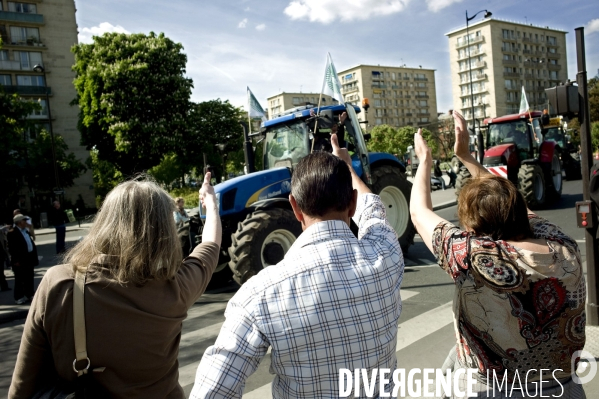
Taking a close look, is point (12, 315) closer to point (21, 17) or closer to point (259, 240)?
point (259, 240)

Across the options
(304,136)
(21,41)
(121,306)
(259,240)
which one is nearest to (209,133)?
(21,41)

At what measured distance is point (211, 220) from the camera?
7.65ft

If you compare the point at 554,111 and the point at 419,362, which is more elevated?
the point at 554,111

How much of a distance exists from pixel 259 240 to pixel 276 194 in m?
1.19

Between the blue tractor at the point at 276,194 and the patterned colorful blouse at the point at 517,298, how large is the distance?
15.5ft

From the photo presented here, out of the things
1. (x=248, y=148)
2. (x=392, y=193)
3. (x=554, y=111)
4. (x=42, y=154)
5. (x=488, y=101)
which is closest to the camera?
(x=554, y=111)

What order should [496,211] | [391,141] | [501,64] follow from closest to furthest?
1. [496,211]
2. [391,141]
3. [501,64]

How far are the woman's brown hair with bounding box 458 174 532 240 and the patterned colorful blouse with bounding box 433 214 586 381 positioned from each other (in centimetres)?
9

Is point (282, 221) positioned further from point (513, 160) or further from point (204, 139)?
point (204, 139)

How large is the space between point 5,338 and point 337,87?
6361 millimetres

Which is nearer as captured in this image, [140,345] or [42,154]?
[140,345]

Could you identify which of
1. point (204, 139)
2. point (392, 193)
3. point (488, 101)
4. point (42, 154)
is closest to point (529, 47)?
point (488, 101)

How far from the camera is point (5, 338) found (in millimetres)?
6477

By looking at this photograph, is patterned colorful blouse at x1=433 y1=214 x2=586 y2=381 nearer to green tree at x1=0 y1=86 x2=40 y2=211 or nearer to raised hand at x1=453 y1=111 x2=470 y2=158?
raised hand at x1=453 y1=111 x2=470 y2=158
